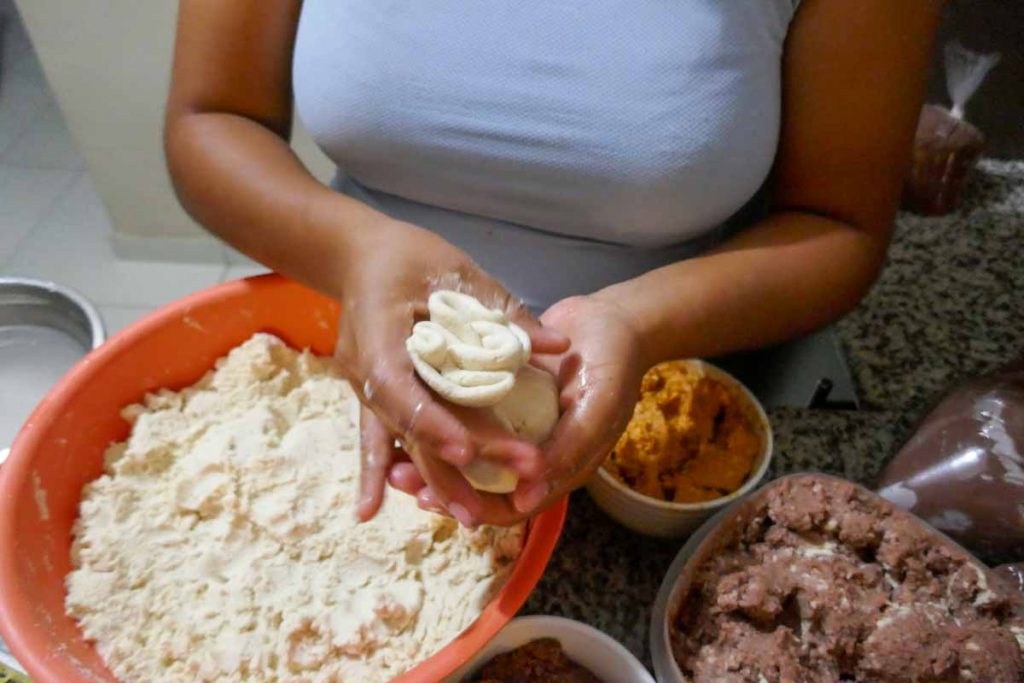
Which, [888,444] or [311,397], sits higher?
[888,444]

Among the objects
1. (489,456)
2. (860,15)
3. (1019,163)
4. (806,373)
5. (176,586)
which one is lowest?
(176,586)

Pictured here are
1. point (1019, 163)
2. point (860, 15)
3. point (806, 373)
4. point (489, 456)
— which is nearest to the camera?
point (489, 456)

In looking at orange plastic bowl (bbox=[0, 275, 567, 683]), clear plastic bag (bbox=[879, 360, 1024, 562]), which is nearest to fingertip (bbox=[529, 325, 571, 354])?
orange plastic bowl (bbox=[0, 275, 567, 683])

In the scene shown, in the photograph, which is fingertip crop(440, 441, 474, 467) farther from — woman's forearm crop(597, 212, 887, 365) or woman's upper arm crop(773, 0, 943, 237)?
woman's upper arm crop(773, 0, 943, 237)

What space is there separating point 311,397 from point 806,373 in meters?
0.60

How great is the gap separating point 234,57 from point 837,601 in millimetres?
740

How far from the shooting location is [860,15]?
0.64 meters

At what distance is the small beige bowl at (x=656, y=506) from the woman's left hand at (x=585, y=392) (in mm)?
92

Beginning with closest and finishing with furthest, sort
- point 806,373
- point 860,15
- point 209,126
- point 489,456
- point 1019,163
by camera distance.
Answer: point 489,456 → point 860,15 → point 209,126 → point 806,373 → point 1019,163

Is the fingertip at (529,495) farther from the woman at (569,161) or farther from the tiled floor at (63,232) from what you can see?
the tiled floor at (63,232)

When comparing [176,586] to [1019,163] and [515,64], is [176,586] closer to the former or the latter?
[515,64]

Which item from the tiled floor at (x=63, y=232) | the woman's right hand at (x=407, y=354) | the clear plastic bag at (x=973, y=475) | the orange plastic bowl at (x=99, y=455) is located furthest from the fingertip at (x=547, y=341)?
the tiled floor at (x=63, y=232)

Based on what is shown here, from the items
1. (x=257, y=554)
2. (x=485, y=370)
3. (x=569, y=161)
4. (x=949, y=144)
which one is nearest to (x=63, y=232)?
(x=257, y=554)

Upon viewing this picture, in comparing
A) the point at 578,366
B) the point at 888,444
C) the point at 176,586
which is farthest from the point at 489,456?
the point at 888,444
